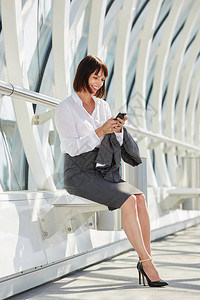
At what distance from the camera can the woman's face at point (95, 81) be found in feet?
14.7

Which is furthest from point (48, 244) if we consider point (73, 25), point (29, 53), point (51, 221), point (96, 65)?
point (73, 25)

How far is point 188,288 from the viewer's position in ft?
14.2

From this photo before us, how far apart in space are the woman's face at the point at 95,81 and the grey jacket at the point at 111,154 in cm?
41

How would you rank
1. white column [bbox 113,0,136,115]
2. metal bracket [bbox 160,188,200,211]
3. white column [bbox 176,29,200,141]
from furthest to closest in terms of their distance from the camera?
white column [bbox 176,29,200,141]
metal bracket [bbox 160,188,200,211]
white column [bbox 113,0,136,115]

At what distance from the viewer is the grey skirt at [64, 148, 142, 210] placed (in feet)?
14.0

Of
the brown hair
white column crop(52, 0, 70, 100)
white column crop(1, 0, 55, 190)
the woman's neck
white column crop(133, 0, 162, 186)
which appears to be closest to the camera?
the brown hair

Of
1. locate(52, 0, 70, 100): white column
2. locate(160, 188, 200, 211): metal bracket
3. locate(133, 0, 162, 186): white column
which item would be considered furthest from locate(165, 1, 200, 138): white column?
locate(52, 0, 70, 100): white column

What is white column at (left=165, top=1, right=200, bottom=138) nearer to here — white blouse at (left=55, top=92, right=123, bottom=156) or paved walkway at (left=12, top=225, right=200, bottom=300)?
paved walkway at (left=12, top=225, right=200, bottom=300)

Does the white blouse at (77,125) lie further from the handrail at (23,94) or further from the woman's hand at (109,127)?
the handrail at (23,94)

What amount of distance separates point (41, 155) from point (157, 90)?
250 inches

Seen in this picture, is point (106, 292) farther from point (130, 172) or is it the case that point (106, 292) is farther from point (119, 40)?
point (119, 40)

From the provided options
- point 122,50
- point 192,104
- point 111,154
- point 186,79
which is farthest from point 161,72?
point 111,154

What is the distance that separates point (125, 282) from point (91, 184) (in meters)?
0.96

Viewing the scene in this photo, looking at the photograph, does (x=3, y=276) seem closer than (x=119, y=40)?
Yes
